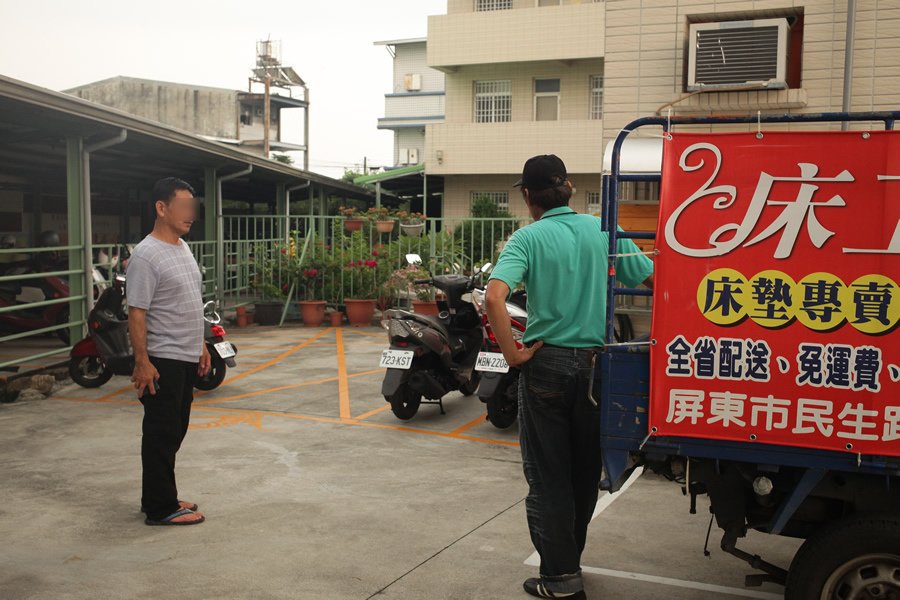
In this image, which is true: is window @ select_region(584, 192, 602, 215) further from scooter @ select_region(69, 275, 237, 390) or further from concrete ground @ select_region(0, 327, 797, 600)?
concrete ground @ select_region(0, 327, 797, 600)

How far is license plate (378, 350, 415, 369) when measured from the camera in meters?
7.74

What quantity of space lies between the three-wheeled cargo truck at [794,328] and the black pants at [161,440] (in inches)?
110

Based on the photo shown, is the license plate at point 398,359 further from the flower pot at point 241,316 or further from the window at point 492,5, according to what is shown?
the window at point 492,5

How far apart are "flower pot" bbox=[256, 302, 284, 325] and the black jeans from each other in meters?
11.9

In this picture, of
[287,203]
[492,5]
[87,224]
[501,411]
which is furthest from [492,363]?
A: [492,5]

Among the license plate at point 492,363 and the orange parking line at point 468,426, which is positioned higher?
the license plate at point 492,363

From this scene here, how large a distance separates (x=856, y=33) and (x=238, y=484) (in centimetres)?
687

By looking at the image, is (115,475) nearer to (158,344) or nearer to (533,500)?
(158,344)

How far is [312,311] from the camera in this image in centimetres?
1530

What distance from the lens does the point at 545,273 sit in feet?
13.0

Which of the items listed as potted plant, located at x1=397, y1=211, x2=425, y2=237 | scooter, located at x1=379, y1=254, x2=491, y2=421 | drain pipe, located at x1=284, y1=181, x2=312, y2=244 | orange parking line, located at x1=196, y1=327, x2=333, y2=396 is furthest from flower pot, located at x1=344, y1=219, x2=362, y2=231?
scooter, located at x1=379, y1=254, x2=491, y2=421

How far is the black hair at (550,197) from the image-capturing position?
4.06 metres

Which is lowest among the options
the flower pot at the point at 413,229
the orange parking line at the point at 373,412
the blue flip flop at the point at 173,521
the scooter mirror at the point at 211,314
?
the orange parking line at the point at 373,412

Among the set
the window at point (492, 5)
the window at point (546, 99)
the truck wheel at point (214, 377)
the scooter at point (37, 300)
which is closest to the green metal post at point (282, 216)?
the scooter at point (37, 300)
